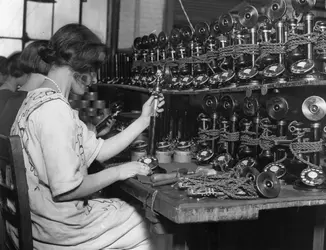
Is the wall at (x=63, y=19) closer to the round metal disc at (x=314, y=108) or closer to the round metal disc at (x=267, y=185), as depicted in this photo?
the round metal disc at (x=314, y=108)

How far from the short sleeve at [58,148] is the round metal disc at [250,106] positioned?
87 cm

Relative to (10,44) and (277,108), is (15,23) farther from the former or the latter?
(277,108)

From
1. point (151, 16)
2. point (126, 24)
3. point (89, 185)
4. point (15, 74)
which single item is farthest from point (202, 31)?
point (126, 24)

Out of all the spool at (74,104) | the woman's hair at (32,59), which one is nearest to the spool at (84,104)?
the spool at (74,104)

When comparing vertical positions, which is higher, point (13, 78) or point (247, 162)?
point (13, 78)

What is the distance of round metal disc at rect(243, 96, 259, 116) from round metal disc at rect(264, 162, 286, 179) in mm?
285

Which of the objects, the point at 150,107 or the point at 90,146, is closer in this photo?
the point at 90,146

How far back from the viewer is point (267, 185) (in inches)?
60.8

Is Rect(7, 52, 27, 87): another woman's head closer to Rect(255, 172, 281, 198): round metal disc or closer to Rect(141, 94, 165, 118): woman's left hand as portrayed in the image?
Rect(141, 94, 165, 118): woman's left hand

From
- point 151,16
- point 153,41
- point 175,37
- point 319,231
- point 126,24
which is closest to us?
point 319,231

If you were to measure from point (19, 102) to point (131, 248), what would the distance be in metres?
1.19

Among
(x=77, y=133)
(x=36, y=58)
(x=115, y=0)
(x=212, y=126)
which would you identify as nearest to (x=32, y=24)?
(x=115, y=0)

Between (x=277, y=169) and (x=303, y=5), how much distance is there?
0.67 meters

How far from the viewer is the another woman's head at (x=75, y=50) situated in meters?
1.65
